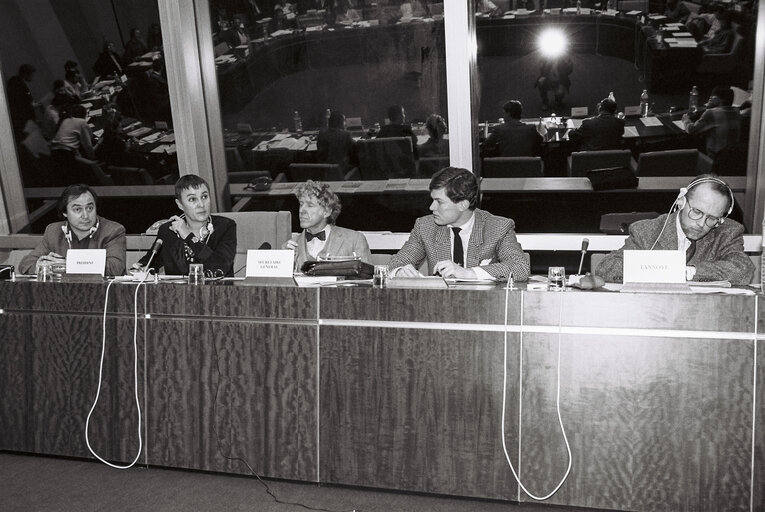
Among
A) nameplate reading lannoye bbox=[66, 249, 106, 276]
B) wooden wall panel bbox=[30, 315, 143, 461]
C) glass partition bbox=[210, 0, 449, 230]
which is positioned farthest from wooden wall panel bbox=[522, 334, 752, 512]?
glass partition bbox=[210, 0, 449, 230]

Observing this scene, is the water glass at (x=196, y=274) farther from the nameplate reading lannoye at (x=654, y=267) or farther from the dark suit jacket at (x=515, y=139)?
the dark suit jacket at (x=515, y=139)

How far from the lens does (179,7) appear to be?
4914mm

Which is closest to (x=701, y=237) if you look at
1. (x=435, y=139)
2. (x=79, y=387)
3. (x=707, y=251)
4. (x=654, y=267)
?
(x=707, y=251)

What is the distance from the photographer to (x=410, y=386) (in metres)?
2.63

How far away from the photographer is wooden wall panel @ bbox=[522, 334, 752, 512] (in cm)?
235

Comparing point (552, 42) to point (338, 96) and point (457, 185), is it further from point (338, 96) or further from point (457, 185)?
point (457, 185)

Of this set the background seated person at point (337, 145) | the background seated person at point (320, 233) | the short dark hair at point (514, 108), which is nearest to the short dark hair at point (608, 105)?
the short dark hair at point (514, 108)

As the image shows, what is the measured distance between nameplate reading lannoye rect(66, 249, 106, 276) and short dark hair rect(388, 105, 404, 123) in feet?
7.92

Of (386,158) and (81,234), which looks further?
(386,158)

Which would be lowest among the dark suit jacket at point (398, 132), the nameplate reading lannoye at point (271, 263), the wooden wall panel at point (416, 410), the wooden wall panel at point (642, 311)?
the wooden wall panel at point (416, 410)

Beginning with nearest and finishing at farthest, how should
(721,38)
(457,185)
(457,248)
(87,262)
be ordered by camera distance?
(87,262), (457,185), (457,248), (721,38)

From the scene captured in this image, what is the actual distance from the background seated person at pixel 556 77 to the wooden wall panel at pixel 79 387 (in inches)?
122

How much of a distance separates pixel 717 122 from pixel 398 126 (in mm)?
1980

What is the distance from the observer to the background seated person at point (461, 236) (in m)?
3.26
